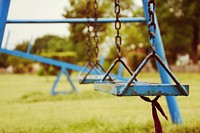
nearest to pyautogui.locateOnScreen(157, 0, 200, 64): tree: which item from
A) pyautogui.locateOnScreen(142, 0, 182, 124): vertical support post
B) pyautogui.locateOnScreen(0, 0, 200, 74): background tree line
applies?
pyautogui.locateOnScreen(0, 0, 200, 74): background tree line

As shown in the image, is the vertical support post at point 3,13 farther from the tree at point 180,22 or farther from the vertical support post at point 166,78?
the tree at point 180,22

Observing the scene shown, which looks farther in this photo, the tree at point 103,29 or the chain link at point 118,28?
the tree at point 103,29

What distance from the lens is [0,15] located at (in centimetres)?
285

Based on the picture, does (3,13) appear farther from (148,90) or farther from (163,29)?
(163,29)

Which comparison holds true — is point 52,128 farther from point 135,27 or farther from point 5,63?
point 5,63

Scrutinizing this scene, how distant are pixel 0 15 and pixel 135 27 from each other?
93.7ft

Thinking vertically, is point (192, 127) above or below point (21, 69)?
below

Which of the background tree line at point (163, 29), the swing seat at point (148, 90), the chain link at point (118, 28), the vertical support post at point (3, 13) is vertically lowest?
the swing seat at point (148, 90)

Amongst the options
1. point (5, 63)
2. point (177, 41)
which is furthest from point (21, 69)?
point (177, 41)

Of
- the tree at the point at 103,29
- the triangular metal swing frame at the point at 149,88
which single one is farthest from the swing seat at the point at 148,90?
the tree at the point at 103,29

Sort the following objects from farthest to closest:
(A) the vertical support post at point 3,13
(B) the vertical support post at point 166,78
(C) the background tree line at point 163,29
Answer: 1. (C) the background tree line at point 163,29
2. (B) the vertical support post at point 166,78
3. (A) the vertical support post at point 3,13

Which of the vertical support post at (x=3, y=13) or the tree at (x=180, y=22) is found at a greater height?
the tree at (x=180, y=22)

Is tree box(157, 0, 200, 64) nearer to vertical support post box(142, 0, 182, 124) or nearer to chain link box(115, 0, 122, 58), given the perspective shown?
vertical support post box(142, 0, 182, 124)

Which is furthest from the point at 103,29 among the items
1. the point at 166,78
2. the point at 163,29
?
the point at 166,78
